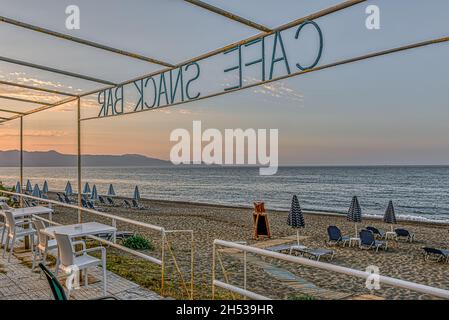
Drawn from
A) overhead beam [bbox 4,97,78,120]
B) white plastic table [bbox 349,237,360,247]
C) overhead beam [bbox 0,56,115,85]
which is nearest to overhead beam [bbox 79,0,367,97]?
overhead beam [bbox 0,56,115,85]

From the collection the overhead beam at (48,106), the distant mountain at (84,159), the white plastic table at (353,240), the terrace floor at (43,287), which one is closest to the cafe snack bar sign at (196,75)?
the overhead beam at (48,106)

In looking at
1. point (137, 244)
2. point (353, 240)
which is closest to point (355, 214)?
point (353, 240)

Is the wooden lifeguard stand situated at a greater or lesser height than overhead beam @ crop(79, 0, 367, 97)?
lesser

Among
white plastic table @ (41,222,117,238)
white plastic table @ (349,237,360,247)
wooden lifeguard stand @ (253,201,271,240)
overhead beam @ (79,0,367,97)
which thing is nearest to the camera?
overhead beam @ (79,0,367,97)

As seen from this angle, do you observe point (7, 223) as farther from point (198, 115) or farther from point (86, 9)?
point (198, 115)

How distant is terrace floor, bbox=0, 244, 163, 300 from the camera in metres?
4.29

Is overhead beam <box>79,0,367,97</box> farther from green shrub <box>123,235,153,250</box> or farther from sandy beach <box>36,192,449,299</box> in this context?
green shrub <box>123,235,153,250</box>

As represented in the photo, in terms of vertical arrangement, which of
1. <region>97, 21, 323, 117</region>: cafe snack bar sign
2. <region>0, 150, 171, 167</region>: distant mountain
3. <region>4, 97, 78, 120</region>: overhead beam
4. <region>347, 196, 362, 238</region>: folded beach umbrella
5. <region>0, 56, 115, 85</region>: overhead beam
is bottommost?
<region>347, 196, 362, 238</region>: folded beach umbrella

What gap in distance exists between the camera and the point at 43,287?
459 cm

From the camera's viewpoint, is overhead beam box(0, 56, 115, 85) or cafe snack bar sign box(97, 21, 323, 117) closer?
cafe snack bar sign box(97, 21, 323, 117)

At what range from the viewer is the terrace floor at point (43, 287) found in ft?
14.1

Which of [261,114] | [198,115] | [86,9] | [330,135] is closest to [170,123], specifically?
[198,115]

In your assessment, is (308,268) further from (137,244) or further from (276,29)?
(276,29)

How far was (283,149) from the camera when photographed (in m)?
51.5
